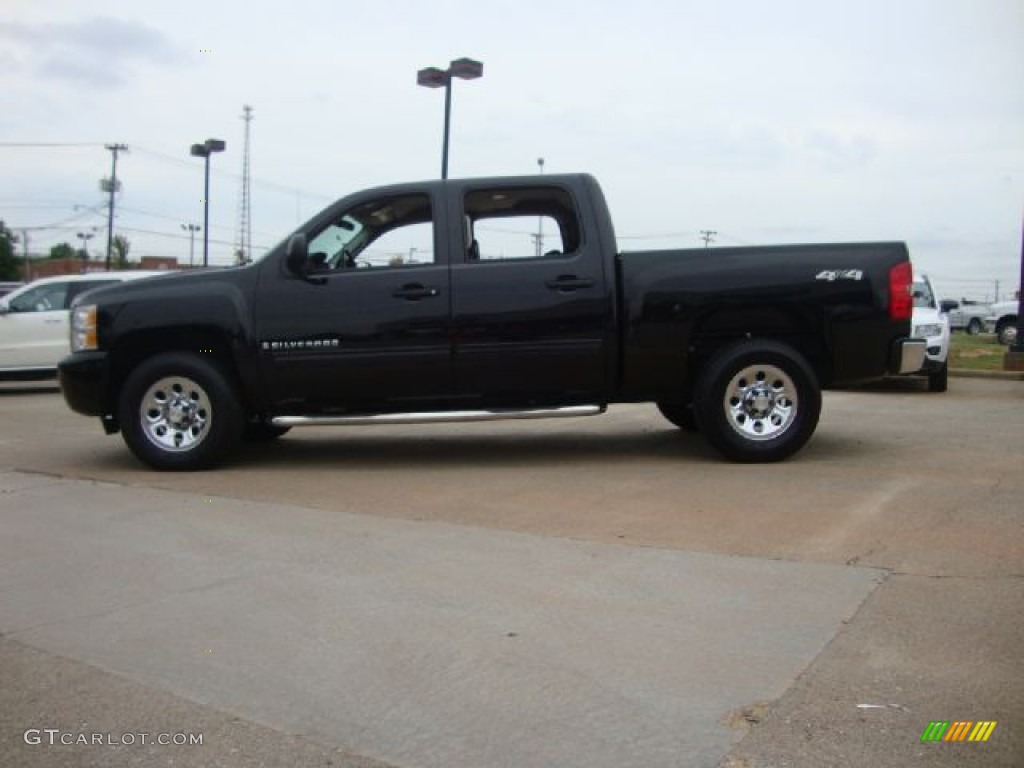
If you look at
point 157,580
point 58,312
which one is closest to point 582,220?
point 157,580

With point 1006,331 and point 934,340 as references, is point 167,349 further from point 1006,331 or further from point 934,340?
point 1006,331

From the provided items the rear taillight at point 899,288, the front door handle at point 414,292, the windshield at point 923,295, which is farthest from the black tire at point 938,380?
the front door handle at point 414,292

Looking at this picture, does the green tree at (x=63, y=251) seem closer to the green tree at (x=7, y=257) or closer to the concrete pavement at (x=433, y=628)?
the green tree at (x=7, y=257)

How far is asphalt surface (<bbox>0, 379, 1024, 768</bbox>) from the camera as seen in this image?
10.9 feet

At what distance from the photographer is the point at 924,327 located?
1336 centimetres

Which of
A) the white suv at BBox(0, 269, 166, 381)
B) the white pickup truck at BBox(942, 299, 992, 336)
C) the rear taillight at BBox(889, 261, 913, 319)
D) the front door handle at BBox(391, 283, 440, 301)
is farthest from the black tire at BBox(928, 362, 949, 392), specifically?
the white pickup truck at BBox(942, 299, 992, 336)

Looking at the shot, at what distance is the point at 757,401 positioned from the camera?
7695 millimetres

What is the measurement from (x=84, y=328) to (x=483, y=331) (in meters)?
3.11

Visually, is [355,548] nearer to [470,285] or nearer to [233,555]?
[233,555]

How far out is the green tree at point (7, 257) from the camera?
3328 inches

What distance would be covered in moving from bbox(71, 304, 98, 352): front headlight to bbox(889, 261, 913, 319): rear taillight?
6.05 metres

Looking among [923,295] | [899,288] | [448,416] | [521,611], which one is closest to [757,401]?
[899,288]

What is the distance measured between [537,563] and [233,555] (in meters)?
1.64

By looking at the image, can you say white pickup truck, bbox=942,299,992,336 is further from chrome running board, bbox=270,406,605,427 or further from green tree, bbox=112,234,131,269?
green tree, bbox=112,234,131,269
